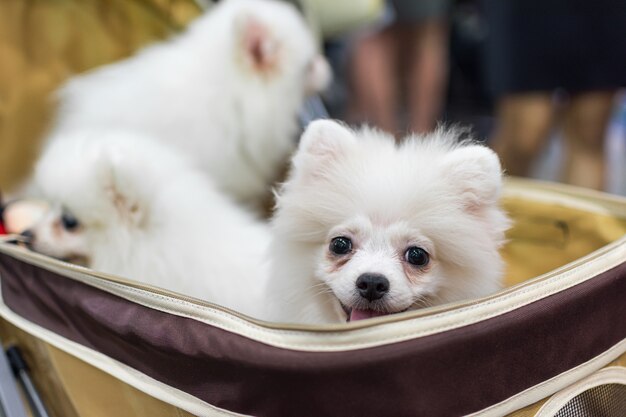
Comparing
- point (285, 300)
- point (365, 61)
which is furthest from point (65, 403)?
point (365, 61)

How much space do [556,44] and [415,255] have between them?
1.33 metres

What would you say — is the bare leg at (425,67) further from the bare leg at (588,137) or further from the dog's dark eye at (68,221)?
the dog's dark eye at (68,221)

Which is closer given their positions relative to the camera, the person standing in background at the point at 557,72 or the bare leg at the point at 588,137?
the person standing in background at the point at 557,72

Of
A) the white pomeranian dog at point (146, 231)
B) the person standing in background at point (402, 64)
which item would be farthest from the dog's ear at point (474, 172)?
the person standing in background at point (402, 64)

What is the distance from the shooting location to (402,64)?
127 inches

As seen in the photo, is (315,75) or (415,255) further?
(315,75)

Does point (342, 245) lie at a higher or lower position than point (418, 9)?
lower

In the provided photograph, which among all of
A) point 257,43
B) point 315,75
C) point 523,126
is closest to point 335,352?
point 257,43

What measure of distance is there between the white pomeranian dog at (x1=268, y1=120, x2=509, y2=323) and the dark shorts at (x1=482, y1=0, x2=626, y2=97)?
44.0 inches

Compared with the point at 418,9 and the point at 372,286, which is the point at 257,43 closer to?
the point at 372,286

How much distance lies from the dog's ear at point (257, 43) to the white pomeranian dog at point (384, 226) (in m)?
0.82

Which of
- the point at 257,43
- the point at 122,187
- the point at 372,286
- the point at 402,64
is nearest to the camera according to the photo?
the point at 372,286

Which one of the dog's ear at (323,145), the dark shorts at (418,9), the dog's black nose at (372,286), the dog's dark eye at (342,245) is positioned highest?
the dark shorts at (418,9)

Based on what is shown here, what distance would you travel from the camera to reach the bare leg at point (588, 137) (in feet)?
6.53
